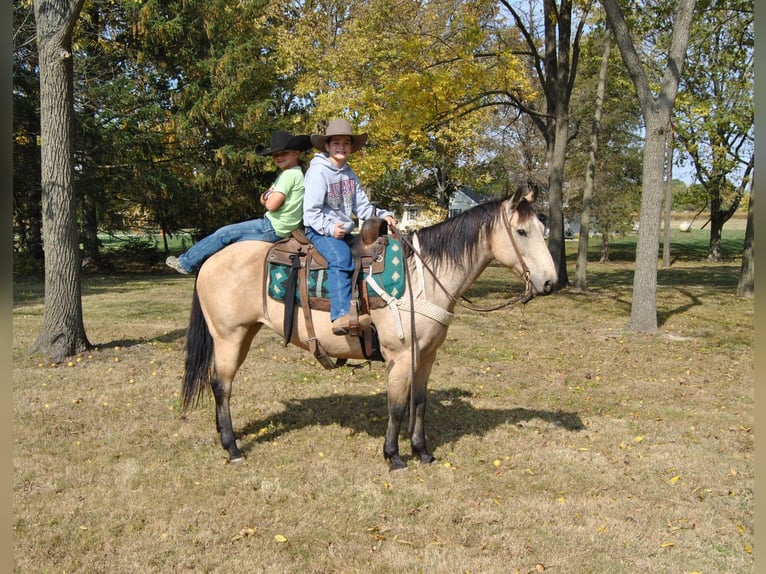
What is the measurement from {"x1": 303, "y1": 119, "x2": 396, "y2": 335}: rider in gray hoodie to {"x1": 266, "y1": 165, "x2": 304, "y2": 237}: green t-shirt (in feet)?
0.80

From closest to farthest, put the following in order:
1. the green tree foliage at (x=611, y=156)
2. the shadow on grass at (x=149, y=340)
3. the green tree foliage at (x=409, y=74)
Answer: the shadow on grass at (x=149, y=340), the green tree foliage at (x=409, y=74), the green tree foliage at (x=611, y=156)

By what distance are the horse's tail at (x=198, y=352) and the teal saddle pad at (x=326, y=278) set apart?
37.9 inches

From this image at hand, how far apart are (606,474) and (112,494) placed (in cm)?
417

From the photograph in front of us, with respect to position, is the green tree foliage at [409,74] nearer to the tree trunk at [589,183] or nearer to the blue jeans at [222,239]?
the tree trunk at [589,183]

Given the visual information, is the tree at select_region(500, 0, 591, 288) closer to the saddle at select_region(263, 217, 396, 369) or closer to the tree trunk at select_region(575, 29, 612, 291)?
the tree trunk at select_region(575, 29, 612, 291)

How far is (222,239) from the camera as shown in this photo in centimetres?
600

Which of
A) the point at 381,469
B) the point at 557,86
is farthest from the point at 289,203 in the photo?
the point at 557,86

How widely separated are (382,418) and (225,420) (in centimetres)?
181

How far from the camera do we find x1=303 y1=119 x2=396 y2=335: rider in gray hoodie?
16.9ft

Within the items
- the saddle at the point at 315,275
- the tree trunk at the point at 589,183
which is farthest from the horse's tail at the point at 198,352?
the tree trunk at the point at 589,183

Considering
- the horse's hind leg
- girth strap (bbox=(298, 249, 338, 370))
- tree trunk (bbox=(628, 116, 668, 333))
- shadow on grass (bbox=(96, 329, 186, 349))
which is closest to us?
girth strap (bbox=(298, 249, 338, 370))

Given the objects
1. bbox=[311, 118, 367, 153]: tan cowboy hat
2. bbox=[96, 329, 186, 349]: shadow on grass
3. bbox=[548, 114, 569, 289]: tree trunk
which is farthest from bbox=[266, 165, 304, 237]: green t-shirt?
bbox=[548, 114, 569, 289]: tree trunk

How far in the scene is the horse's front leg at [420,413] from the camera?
555cm

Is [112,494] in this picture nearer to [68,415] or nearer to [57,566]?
[57,566]
